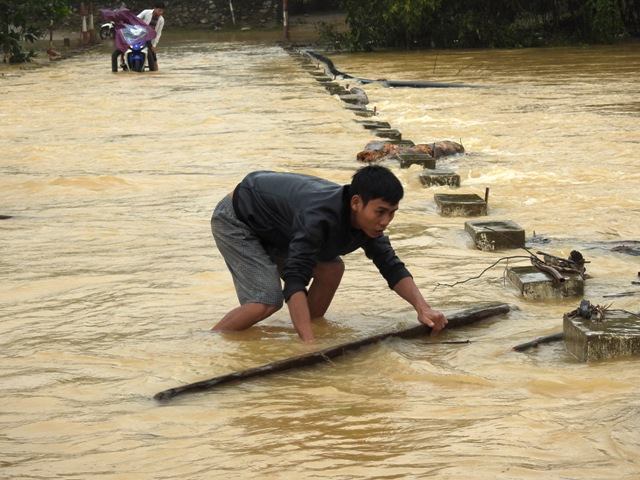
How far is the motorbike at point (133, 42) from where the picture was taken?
24188mm

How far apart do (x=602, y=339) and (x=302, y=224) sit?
135 centimetres

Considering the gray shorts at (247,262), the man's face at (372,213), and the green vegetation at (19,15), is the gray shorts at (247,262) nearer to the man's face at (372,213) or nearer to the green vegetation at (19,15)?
the man's face at (372,213)

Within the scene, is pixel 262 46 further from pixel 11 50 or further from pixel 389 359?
pixel 389 359

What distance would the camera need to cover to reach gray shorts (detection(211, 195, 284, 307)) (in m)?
5.75

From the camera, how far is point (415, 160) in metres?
11.6

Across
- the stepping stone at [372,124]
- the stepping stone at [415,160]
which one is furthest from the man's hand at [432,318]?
the stepping stone at [372,124]

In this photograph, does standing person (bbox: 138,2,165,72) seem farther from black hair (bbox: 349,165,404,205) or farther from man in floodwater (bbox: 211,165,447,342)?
black hair (bbox: 349,165,404,205)

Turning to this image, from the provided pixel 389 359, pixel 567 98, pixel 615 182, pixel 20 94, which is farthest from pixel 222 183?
pixel 20 94

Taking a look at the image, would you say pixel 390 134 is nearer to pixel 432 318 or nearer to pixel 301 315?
pixel 432 318

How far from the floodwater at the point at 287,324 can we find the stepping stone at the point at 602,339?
2.9 inches

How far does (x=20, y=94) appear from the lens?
20.1 metres

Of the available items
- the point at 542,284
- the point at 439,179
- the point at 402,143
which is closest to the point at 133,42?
the point at 402,143

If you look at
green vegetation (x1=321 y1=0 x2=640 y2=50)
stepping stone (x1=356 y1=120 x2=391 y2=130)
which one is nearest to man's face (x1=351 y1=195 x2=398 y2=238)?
stepping stone (x1=356 y1=120 x2=391 y2=130)

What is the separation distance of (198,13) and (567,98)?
25129mm
